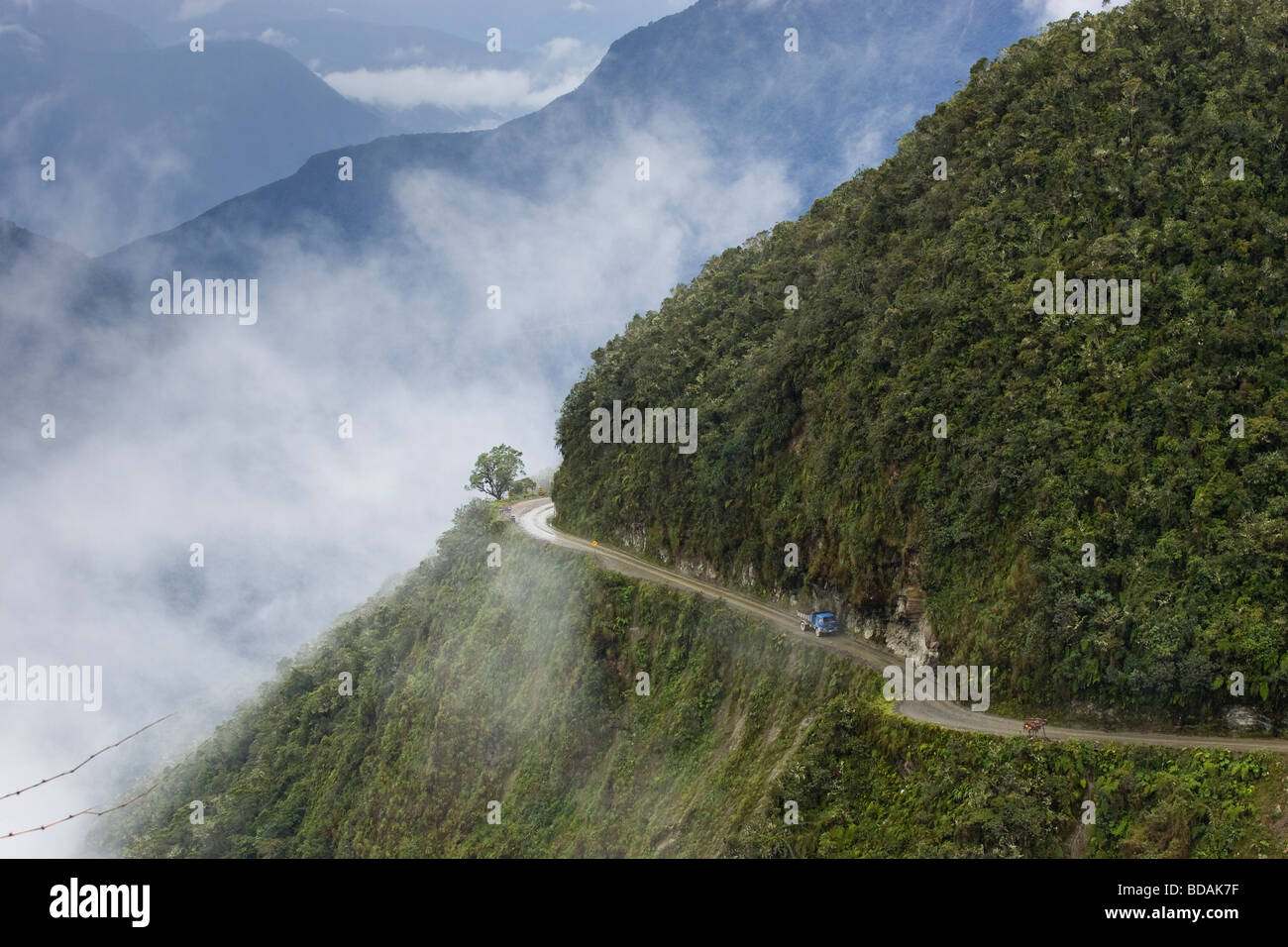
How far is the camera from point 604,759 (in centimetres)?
5369

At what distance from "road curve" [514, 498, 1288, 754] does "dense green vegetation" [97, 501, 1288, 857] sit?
104 cm

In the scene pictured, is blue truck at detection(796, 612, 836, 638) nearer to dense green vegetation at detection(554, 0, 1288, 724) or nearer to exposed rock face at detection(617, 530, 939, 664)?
exposed rock face at detection(617, 530, 939, 664)

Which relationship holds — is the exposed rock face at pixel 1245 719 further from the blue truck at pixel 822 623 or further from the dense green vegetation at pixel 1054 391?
the blue truck at pixel 822 623

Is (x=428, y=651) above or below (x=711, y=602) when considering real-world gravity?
below

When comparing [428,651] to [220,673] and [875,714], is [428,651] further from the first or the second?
[220,673]

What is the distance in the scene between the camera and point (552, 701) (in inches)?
2306

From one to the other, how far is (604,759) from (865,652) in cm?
1670

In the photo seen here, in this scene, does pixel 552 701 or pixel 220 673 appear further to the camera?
pixel 220 673

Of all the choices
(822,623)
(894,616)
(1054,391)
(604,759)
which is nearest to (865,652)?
(894,616)

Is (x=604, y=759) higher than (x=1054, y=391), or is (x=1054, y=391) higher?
(x=1054, y=391)

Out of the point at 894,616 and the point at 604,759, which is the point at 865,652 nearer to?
the point at 894,616
